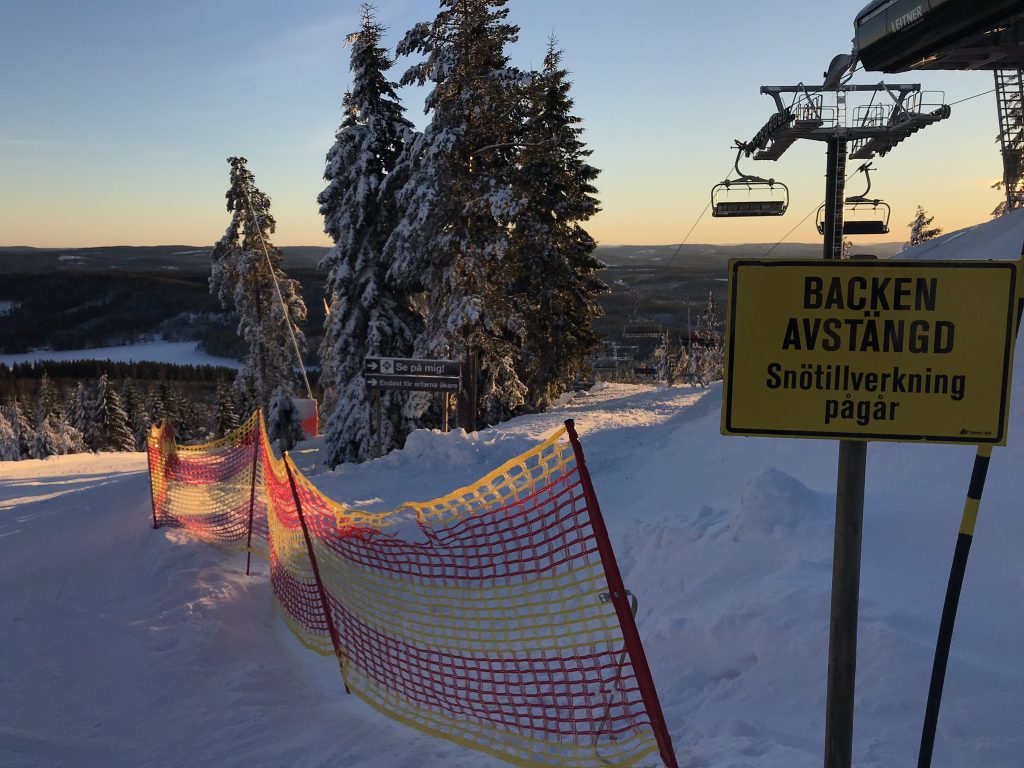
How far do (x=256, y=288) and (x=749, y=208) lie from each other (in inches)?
1065

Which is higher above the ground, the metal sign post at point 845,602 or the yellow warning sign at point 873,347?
the yellow warning sign at point 873,347

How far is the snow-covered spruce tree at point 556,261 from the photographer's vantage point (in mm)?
25672

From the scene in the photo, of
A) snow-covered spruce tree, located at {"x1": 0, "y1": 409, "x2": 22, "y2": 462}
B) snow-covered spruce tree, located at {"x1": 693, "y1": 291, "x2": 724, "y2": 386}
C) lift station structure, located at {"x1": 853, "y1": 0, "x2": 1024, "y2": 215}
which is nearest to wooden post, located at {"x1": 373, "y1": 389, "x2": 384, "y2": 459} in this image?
lift station structure, located at {"x1": 853, "y1": 0, "x2": 1024, "y2": 215}

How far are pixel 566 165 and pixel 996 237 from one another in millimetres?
17572

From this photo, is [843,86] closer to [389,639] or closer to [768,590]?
[768,590]

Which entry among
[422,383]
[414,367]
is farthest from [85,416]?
[422,383]

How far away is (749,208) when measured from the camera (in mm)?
7105

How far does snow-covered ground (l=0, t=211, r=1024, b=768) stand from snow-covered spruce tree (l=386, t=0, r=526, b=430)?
36.8 ft

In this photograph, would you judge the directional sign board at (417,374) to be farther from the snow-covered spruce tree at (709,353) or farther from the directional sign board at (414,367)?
the snow-covered spruce tree at (709,353)

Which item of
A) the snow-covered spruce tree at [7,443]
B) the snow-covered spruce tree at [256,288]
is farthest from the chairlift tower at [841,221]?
the snow-covered spruce tree at [7,443]

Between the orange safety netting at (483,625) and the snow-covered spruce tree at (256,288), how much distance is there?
886 inches

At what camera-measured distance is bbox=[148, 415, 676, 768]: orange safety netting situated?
4.01 meters

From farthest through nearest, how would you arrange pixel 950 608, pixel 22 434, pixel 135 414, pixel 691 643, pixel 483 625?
1. pixel 135 414
2. pixel 22 434
3. pixel 483 625
4. pixel 691 643
5. pixel 950 608

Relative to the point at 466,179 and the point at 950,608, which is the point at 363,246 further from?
the point at 950,608
